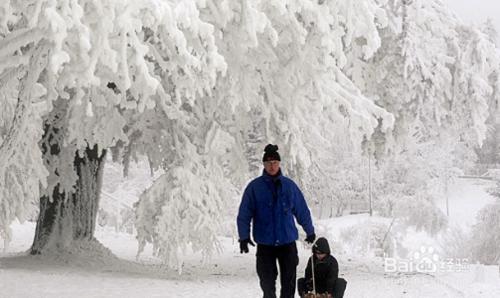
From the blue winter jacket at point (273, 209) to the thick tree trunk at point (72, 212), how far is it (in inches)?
277

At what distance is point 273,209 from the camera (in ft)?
21.5

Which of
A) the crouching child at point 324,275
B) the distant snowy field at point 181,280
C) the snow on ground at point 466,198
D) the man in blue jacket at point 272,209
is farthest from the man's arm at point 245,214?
the snow on ground at point 466,198

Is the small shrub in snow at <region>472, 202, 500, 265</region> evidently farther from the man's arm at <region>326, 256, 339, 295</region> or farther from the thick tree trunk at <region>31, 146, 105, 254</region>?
the man's arm at <region>326, 256, 339, 295</region>

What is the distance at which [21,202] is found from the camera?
10.3 metres

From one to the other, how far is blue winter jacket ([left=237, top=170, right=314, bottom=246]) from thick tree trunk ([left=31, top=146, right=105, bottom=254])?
7.02 meters

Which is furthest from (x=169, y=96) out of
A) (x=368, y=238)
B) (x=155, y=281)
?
(x=368, y=238)

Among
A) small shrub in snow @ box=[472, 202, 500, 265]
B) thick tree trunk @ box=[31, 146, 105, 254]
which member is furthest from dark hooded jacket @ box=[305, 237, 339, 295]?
small shrub in snow @ box=[472, 202, 500, 265]

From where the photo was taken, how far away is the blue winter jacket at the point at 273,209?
654 centimetres

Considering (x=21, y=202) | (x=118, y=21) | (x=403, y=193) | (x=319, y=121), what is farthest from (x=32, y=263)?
(x=403, y=193)

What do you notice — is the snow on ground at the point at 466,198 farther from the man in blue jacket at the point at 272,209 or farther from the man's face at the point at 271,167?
the man's face at the point at 271,167

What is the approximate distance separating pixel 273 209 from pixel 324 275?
0.73 m

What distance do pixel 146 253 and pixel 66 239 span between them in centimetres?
642

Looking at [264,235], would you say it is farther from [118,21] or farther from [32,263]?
[32,263]

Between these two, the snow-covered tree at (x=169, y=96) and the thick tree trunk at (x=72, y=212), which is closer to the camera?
the snow-covered tree at (x=169, y=96)
